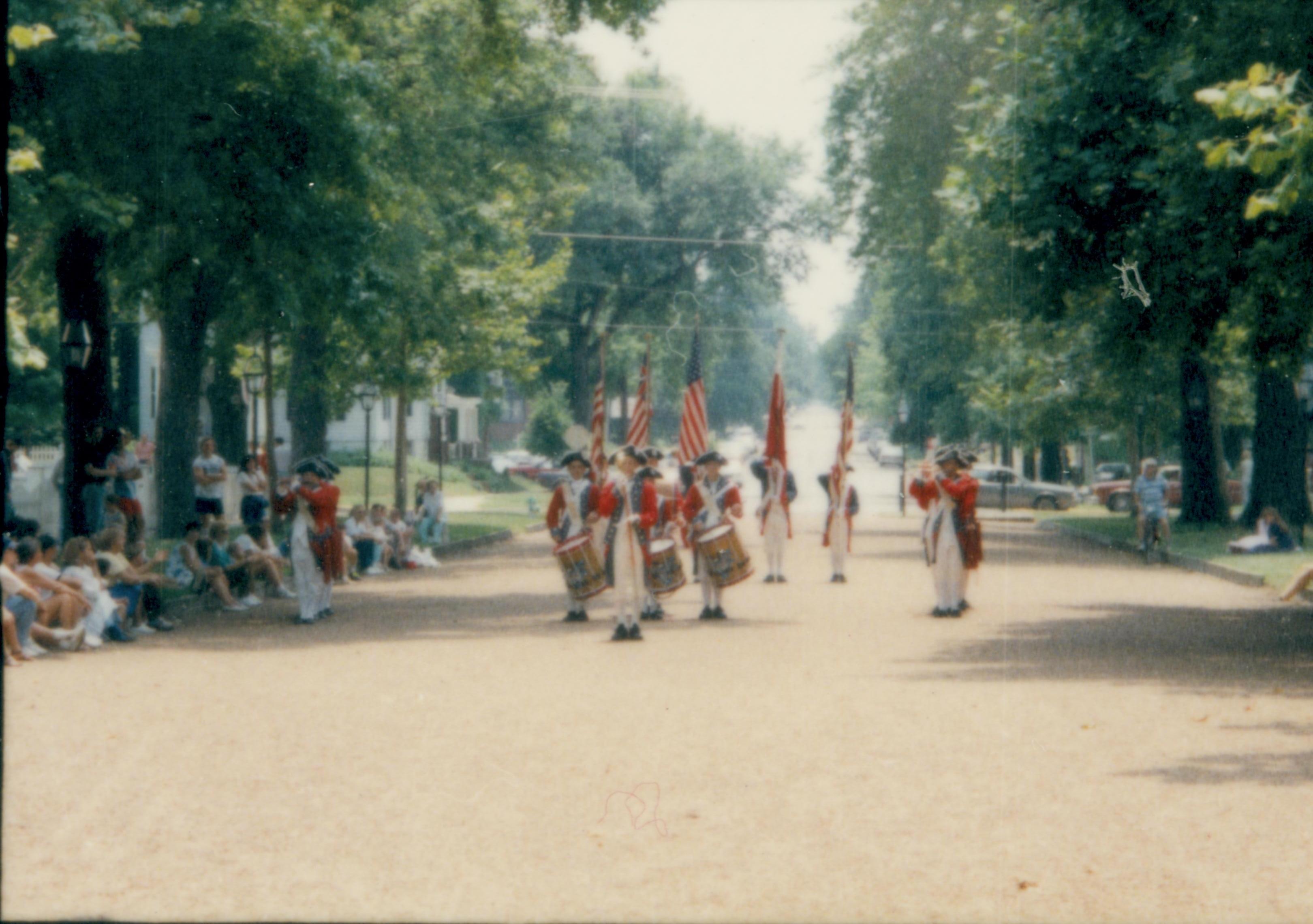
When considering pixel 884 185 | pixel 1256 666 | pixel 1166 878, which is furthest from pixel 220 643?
pixel 884 185

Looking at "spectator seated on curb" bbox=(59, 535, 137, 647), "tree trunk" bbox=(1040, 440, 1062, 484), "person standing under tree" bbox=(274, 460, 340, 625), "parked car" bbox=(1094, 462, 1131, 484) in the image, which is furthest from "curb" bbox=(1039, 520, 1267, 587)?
"parked car" bbox=(1094, 462, 1131, 484)

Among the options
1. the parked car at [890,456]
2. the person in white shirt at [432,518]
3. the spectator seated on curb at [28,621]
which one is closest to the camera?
the spectator seated on curb at [28,621]

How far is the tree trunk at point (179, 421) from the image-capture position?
96.1ft

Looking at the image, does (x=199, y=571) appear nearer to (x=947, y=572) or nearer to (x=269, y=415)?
(x=947, y=572)

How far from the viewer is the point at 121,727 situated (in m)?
10.9

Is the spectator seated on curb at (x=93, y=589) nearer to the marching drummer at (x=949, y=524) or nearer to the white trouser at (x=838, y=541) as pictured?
the marching drummer at (x=949, y=524)

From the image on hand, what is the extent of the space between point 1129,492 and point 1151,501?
92.3 feet

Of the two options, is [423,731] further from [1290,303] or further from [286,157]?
[286,157]

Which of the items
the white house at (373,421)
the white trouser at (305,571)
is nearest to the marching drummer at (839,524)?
the white trouser at (305,571)

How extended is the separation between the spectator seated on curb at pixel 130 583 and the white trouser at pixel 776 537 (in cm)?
925

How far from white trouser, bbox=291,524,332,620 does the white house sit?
122 ft

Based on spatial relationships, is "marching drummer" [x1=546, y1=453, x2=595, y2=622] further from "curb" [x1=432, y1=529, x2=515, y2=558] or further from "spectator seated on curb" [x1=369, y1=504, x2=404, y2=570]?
"curb" [x1=432, y1=529, x2=515, y2=558]

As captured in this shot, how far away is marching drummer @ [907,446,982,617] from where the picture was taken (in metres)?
19.4

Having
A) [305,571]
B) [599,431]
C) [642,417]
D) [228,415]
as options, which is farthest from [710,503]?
[228,415]
